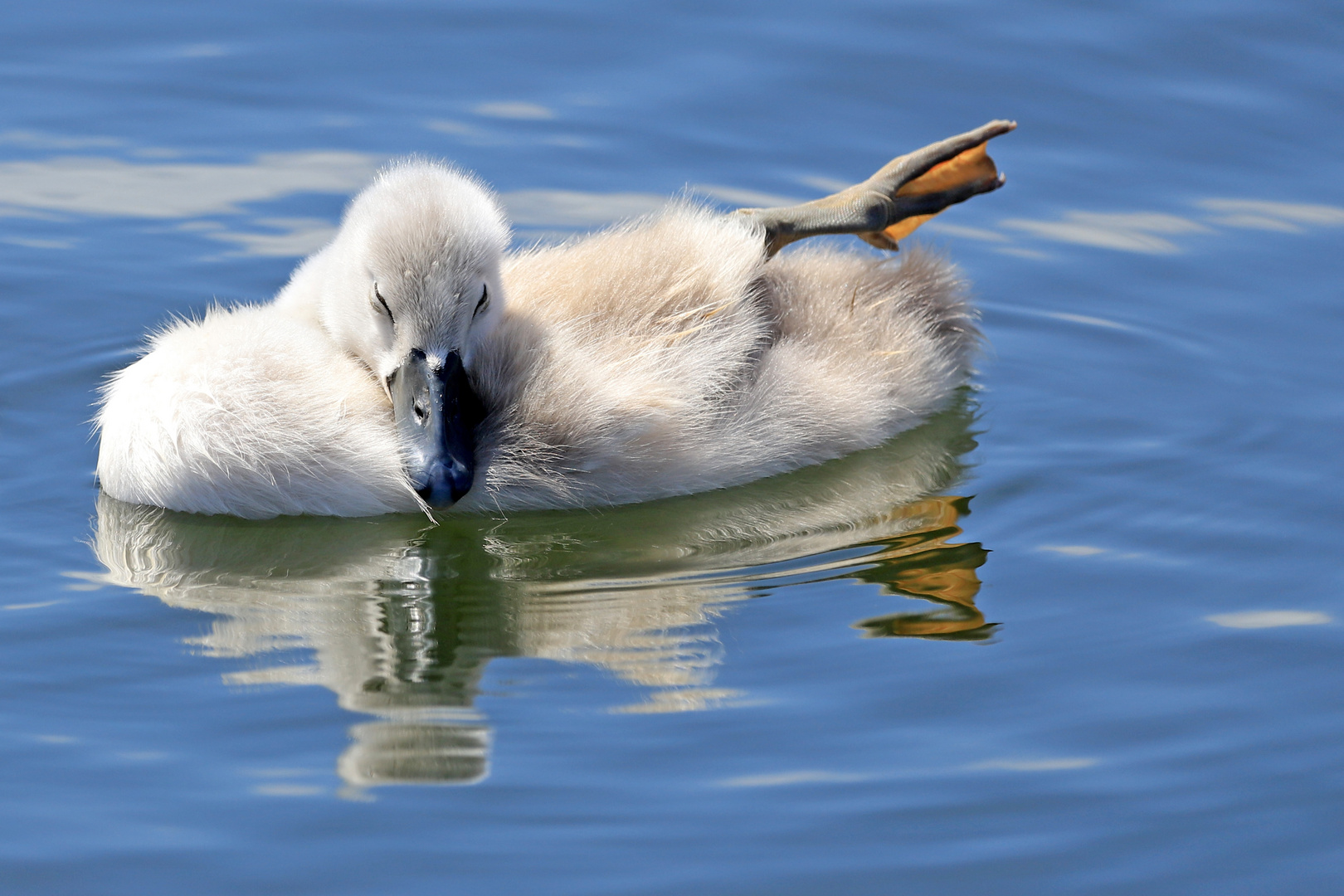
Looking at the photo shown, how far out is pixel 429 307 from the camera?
543cm

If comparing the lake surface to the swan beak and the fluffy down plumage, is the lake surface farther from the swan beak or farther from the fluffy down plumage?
the swan beak

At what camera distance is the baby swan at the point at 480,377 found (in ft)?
17.9

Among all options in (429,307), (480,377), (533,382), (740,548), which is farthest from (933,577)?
(429,307)

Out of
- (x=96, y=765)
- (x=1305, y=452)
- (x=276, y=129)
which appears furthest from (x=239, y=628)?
(x=276, y=129)

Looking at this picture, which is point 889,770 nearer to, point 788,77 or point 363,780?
point 363,780

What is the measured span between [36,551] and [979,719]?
9.11 feet

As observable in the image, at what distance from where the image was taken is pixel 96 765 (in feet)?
14.4

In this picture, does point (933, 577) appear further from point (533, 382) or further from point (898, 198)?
point (898, 198)

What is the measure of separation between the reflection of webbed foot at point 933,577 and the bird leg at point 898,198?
110 cm

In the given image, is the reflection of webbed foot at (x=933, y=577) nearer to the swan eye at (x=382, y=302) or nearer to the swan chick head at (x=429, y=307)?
the swan chick head at (x=429, y=307)

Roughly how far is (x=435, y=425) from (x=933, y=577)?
4.86ft

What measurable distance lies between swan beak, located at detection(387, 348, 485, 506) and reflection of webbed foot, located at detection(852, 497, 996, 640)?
46.3 inches

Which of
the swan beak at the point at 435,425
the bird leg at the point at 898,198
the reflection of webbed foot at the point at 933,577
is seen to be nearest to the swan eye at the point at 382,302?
the swan beak at the point at 435,425

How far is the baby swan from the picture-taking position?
545 centimetres
